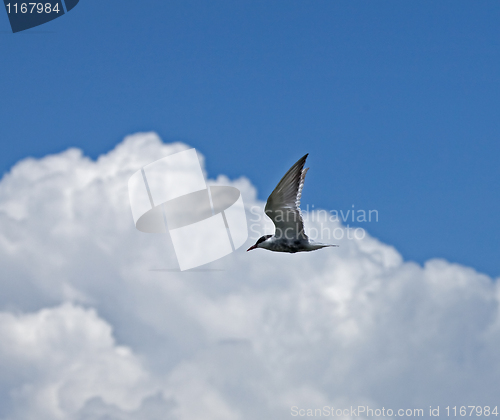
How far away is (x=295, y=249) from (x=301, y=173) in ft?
12.5

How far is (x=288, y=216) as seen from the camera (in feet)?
73.6

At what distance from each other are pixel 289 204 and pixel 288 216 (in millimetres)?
634

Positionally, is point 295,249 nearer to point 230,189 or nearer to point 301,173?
point 301,173

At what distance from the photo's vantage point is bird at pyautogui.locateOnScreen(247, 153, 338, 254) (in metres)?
21.3

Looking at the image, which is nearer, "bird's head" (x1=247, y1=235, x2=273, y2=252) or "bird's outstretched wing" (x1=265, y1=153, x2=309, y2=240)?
"bird's outstretched wing" (x1=265, y1=153, x2=309, y2=240)

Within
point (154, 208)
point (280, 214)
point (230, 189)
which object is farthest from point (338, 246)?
point (154, 208)

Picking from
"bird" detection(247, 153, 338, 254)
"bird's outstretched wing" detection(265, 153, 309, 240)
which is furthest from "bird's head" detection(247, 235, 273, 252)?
"bird's outstretched wing" detection(265, 153, 309, 240)

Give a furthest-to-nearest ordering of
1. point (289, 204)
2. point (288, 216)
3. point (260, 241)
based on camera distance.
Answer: point (260, 241) < point (288, 216) < point (289, 204)

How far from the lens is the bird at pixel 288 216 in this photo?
2128 centimetres

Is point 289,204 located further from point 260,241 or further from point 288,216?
point 260,241

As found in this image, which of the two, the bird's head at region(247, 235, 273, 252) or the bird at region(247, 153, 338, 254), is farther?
the bird's head at region(247, 235, 273, 252)

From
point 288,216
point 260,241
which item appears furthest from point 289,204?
point 260,241

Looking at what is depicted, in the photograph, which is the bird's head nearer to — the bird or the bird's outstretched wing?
the bird

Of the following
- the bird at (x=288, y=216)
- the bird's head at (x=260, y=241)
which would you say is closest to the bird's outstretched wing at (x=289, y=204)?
the bird at (x=288, y=216)
